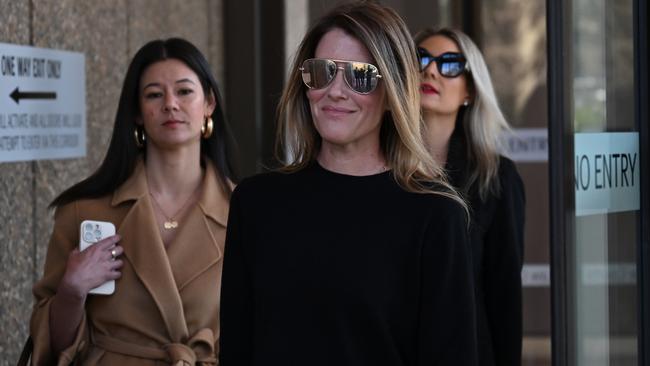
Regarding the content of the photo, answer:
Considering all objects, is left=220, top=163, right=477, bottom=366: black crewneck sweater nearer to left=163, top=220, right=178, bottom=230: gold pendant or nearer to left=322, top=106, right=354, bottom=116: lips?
left=322, top=106, right=354, bottom=116: lips

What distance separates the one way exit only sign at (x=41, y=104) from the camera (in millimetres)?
4477

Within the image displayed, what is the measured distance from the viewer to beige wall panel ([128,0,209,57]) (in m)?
5.87

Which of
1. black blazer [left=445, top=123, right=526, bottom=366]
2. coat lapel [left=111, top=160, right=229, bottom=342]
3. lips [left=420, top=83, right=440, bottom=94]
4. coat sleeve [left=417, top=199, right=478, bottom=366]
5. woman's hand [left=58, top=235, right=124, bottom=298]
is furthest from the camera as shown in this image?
lips [left=420, top=83, right=440, bottom=94]

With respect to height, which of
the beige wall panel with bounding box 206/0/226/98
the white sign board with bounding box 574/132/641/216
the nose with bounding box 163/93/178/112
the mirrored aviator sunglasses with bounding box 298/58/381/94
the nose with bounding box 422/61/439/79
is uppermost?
the beige wall panel with bounding box 206/0/226/98

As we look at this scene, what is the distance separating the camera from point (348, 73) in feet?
8.69

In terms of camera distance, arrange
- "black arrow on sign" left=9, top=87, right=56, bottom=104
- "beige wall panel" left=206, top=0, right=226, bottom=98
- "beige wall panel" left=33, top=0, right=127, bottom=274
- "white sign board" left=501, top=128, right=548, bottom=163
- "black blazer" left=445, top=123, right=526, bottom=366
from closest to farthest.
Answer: "black blazer" left=445, top=123, right=526, bottom=366, "black arrow on sign" left=9, top=87, right=56, bottom=104, "beige wall panel" left=33, top=0, right=127, bottom=274, "beige wall panel" left=206, top=0, right=226, bottom=98, "white sign board" left=501, top=128, right=548, bottom=163

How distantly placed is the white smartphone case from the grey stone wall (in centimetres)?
100

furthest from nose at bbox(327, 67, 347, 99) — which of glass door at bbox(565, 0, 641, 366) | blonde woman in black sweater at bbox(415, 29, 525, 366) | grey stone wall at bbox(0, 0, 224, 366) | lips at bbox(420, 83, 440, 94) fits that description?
grey stone wall at bbox(0, 0, 224, 366)

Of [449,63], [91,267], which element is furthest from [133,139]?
[449,63]

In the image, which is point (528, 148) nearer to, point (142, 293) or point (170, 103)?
point (170, 103)

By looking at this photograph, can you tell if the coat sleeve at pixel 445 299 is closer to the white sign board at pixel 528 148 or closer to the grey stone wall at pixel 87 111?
Answer: the grey stone wall at pixel 87 111

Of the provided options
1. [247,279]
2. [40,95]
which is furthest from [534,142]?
[247,279]

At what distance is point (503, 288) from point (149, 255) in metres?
1.23

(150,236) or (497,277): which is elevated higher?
(150,236)
